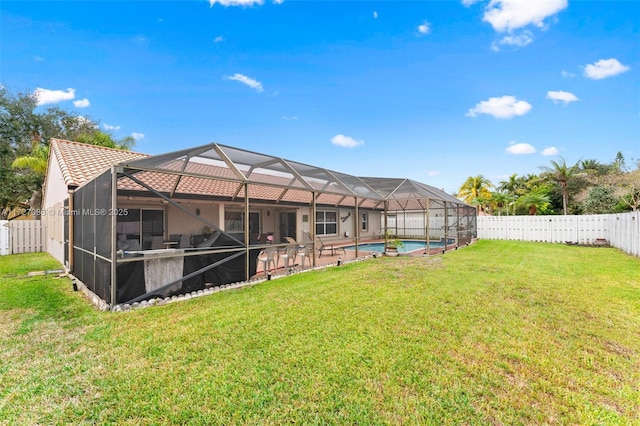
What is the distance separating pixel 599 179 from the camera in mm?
24219

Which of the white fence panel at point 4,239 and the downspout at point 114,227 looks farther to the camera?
the white fence panel at point 4,239

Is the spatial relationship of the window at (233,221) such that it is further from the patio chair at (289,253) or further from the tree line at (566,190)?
the tree line at (566,190)

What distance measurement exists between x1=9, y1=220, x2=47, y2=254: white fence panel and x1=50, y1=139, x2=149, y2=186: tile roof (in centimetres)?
491

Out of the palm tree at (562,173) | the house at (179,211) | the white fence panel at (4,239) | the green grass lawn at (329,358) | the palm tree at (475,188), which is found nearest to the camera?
the green grass lawn at (329,358)

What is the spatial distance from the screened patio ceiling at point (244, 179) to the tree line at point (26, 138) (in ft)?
36.6

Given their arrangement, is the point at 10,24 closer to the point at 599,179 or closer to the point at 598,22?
the point at 598,22

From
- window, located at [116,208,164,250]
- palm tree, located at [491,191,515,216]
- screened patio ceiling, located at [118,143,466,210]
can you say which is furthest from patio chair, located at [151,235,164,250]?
palm tree, located at [491,191,515,216]

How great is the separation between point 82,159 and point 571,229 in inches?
978

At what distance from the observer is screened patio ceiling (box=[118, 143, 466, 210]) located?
6428mm

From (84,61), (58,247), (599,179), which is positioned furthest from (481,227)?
(84,61)

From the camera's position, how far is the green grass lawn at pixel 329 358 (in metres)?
2.47

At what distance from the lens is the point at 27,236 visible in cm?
1376

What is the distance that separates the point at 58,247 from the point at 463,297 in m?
13.7

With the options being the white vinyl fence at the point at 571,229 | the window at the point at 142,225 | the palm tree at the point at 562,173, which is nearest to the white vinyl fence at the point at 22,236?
the window at the point at 142,225
